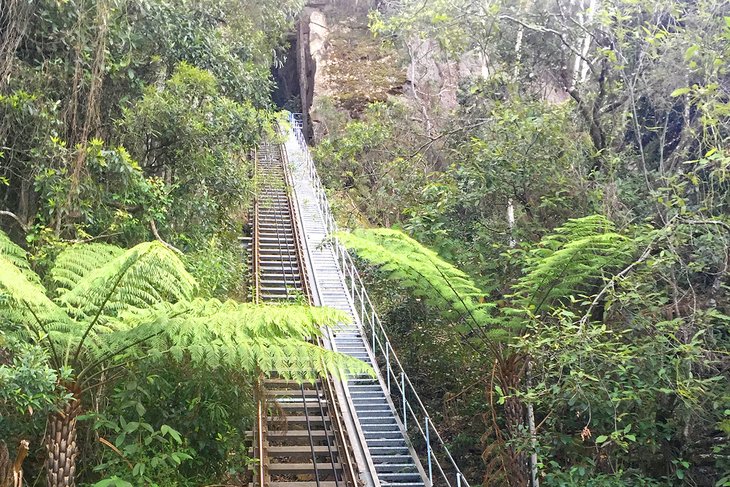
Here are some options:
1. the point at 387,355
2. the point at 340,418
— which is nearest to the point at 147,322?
the point at 340,418

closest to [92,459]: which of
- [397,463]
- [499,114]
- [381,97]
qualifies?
[397,463]

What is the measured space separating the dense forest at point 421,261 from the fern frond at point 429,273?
31 mm

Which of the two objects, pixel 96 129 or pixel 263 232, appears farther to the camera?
pixel 263 232

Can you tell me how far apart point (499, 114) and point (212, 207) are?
206 inches

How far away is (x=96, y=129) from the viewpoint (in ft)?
28.1

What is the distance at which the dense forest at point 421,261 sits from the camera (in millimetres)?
5082

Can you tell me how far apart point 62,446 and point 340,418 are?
4475mm

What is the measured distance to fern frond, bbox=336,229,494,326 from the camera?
21.5 ft

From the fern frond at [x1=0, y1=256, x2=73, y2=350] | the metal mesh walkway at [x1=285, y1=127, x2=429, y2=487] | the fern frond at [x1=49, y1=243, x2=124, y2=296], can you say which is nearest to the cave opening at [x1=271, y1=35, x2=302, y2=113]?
the metal mesh walkway at [x1=285, y1=127, x2=429, y2=487]

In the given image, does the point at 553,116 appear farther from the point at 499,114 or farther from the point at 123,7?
the point at 123,7

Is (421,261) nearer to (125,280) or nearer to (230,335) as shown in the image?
(230,335)

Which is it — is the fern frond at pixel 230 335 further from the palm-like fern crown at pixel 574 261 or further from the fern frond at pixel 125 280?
the palm-like fern crown at pixel 574 261

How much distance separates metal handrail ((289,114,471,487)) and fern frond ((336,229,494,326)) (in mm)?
890

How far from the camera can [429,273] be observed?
655cm
